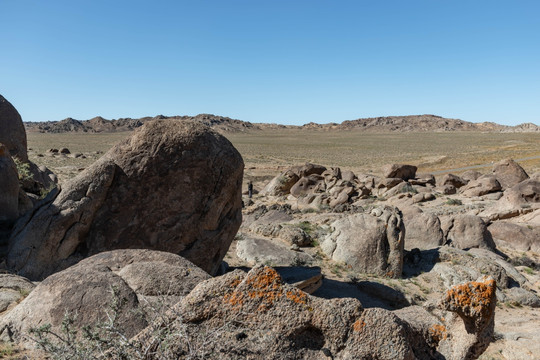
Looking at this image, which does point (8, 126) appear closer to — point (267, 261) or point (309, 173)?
point (267, 261)

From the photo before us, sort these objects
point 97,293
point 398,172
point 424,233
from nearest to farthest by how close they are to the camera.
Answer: point 97,293
point 424,233
point 398,172

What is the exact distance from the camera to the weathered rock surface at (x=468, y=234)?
14.3 metres

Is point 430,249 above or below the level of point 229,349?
below

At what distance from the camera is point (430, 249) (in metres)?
13.3

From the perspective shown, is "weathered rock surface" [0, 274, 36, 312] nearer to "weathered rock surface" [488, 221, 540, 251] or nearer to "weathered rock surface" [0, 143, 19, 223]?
"weathered rock surface" [0, 143, 19, 223]

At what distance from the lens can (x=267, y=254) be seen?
40.8 ft

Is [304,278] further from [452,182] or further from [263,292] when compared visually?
[452,182]

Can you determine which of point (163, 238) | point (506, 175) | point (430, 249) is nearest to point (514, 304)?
point (430, 249)

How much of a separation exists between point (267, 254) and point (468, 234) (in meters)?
7.70

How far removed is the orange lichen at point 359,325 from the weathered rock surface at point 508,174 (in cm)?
2600

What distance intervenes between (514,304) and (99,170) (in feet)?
36.9

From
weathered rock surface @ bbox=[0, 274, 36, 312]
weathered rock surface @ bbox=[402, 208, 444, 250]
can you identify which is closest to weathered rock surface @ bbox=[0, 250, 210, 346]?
weathered rock surface @ bbox=[0, 274, 36, 312]

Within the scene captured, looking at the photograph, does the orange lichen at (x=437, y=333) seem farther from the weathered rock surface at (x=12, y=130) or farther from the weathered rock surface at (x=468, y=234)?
the weathered rock surface at (x=12, y=130)

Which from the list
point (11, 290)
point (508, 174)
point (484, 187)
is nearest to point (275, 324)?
point (11, 290)
